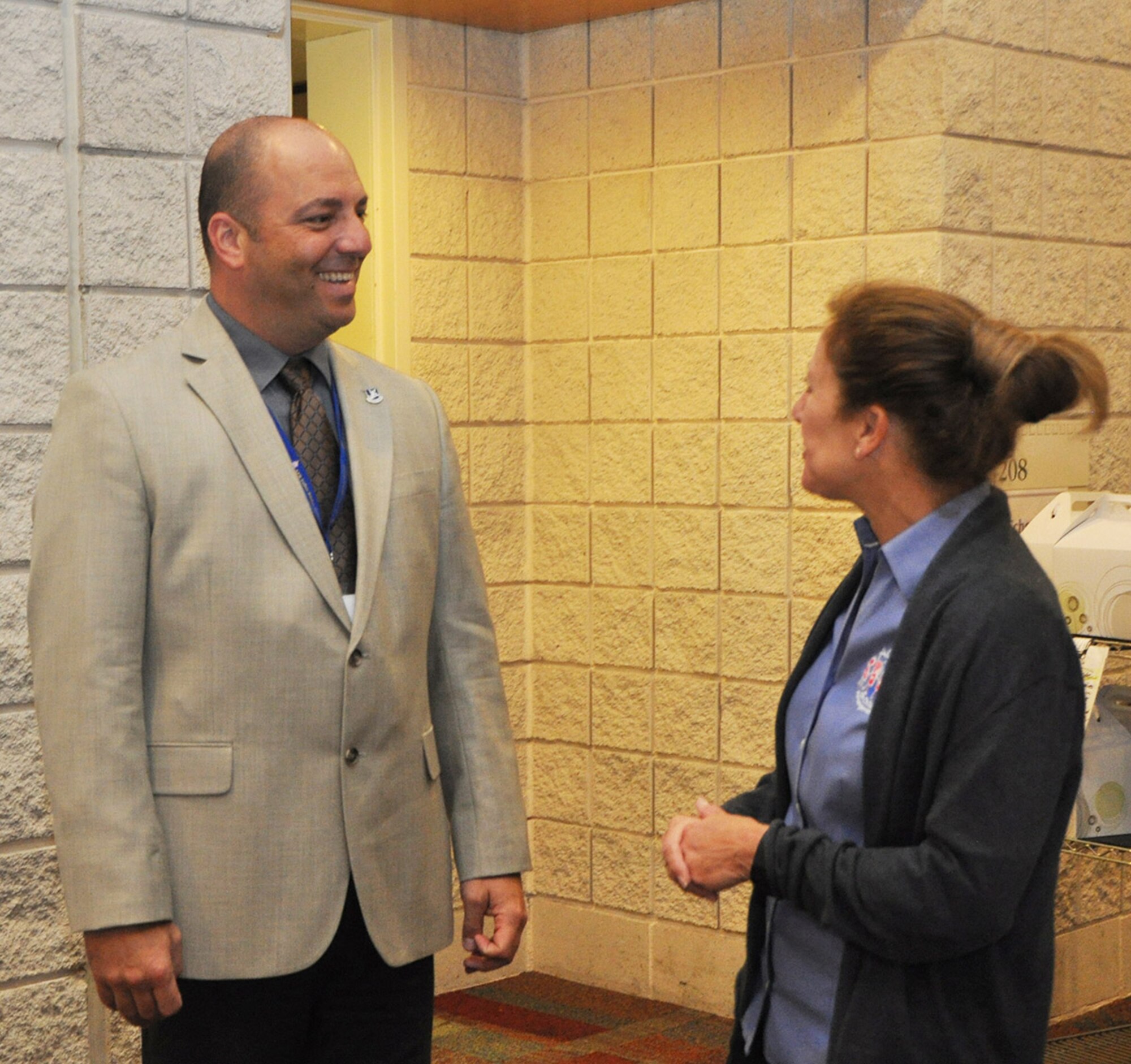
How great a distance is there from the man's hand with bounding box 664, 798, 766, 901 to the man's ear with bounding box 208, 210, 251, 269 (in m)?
0.89

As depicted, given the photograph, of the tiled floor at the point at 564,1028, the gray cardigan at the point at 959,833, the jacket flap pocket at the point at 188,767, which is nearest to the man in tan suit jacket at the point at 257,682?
the jacket flap pocket at the point at 188,767

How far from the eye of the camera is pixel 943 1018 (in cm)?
167

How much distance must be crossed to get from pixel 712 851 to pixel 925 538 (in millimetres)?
404

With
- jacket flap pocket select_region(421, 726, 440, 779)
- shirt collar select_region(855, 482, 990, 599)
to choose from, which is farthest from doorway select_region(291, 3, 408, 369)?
shirt collar select_region(855, 482, 990, 599)

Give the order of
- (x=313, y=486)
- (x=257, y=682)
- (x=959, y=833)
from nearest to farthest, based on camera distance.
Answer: (x=959, y=833)
(x=257, y=682)
(x=313, y=486)

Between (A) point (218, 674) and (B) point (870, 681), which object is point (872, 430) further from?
(A) point (218, 674)

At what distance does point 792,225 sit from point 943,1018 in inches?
102

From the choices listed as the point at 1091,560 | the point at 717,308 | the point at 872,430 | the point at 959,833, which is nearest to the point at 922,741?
the point at 959,833

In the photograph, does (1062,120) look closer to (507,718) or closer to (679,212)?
(679,212)

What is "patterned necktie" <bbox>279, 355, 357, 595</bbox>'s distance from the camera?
2.07 metres

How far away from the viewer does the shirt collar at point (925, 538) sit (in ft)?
5.76

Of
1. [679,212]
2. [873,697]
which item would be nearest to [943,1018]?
[873,697]

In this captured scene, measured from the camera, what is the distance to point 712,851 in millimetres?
1796

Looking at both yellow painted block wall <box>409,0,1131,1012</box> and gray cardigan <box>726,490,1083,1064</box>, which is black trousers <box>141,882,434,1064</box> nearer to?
gray cardigan <box>726,490,1083,1064</box>
